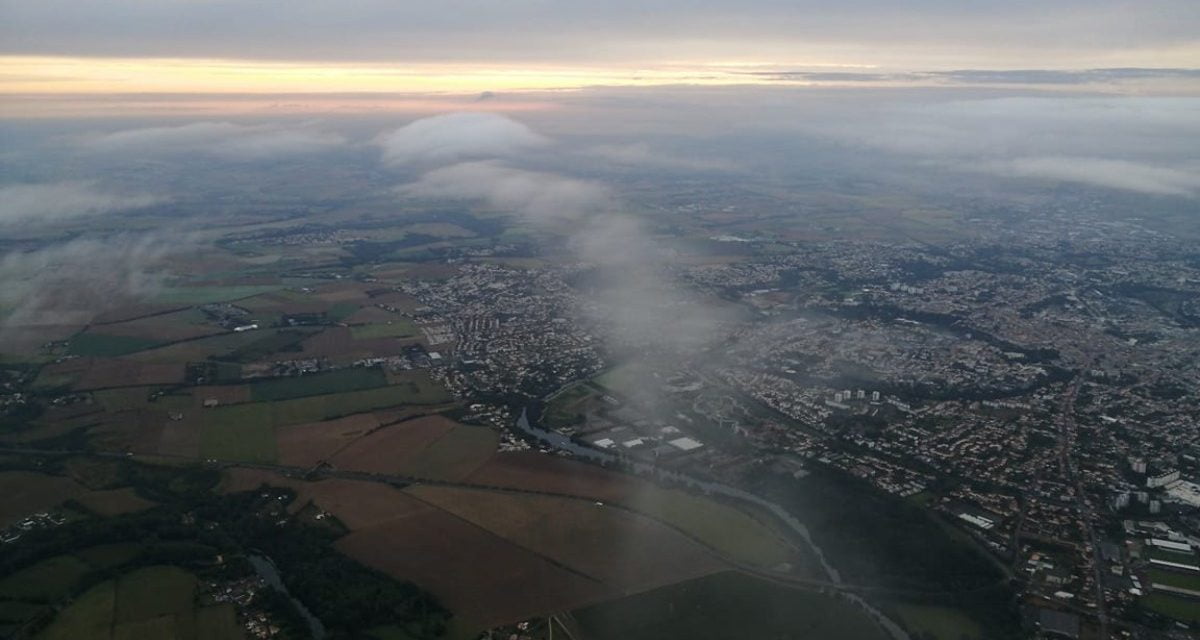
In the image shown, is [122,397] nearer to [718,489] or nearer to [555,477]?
[555,477]

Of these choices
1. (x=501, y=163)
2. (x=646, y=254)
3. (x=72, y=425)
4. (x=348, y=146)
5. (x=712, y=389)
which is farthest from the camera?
(x=348, y=146)

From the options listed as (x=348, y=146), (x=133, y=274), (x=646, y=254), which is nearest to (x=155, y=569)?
(x=133, y=274)

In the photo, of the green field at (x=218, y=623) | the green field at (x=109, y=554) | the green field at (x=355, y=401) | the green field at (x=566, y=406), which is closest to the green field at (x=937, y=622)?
the green field at (x=566, y=406)

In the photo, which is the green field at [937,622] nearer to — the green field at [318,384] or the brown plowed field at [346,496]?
the brown plowed field at [346,496]

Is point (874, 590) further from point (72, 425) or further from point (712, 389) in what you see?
point (72, 425)

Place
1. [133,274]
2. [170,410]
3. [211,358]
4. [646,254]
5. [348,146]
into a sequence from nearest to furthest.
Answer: [170,410] → [211,358] → [133,274] → [646,254] → [348,146]

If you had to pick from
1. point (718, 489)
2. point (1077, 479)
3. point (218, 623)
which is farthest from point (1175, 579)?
Answer: point (218, 623)
